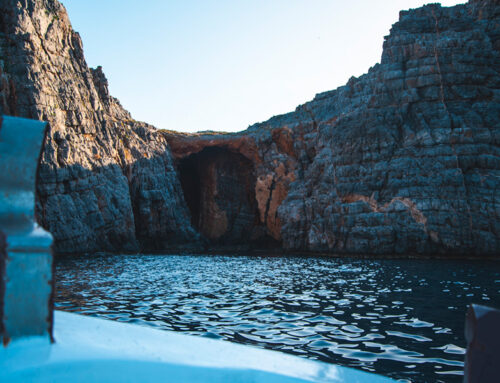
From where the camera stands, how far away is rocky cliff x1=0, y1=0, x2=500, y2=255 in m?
32.3

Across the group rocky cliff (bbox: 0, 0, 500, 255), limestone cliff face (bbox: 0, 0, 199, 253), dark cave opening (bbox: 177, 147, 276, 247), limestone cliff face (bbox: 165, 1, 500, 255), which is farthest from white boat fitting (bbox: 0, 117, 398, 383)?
dark cave opening (bbox: 177, 147, 276, 247)

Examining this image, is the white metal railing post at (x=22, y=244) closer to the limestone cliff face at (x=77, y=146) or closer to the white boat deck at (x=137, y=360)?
the white boat deck at (x=137, y=360)

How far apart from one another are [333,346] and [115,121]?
141 feet

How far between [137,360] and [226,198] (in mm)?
53902

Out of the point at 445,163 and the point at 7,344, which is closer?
the point at 7,344

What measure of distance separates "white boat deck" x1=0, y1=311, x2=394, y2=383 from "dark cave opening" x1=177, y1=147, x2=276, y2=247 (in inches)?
2030

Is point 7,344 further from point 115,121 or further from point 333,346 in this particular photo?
point 115,121

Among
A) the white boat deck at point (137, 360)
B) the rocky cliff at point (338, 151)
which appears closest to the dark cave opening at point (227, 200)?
the rocky cliff at point (338, 151)

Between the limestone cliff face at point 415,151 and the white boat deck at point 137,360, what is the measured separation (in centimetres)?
3386

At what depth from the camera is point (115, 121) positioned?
45062mm

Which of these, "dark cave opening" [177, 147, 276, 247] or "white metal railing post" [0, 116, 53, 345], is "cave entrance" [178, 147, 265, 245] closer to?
"dark cave opening" [177, 147, 276, 247]

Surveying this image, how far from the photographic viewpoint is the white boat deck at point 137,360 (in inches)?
92.0

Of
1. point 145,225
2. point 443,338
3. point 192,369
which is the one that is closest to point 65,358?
point 192,369

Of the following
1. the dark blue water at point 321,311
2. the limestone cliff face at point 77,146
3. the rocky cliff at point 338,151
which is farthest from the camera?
the rocky cliff at point 338,151
